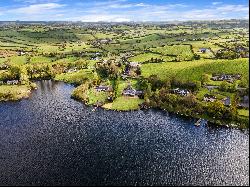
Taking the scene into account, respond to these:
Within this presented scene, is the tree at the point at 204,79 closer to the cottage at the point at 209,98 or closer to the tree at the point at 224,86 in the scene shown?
the tree at the point at 224,86

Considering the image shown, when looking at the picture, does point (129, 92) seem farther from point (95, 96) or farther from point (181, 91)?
point (181, 91)

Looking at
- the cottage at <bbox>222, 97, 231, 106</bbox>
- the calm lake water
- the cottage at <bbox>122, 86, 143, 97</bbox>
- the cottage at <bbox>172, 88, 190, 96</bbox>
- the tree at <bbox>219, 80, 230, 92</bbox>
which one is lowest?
the calm lake water

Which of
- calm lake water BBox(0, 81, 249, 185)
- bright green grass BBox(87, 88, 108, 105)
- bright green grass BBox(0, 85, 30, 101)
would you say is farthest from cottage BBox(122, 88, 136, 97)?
bright green grass BBox(0, 85, 30, 101)

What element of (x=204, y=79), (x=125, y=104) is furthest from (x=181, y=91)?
(x=125, y=104)

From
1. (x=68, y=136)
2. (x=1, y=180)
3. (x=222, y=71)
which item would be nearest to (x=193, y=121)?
(x=68, y=136)

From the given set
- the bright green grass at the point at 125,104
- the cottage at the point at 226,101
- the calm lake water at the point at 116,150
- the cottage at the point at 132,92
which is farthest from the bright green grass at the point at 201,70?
the calm lake water at the point at 116,150

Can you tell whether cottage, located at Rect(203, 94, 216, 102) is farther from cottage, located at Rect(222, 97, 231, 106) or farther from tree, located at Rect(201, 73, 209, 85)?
tree, located at Rect(201, 73, 209, 85)

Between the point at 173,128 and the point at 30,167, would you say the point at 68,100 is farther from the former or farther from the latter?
the point at 30,167
